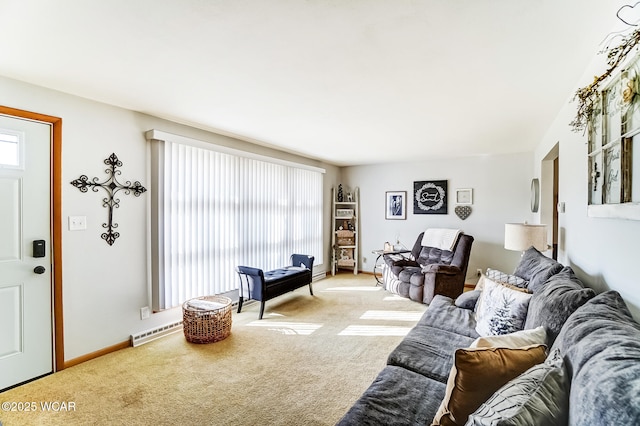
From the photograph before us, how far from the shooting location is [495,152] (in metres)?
5.09

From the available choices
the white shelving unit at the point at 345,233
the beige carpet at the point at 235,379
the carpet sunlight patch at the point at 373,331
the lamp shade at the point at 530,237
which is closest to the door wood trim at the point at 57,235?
the beige carpet at the point at 235,379

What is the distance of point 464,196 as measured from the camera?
5.54 m

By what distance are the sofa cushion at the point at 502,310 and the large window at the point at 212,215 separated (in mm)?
3004

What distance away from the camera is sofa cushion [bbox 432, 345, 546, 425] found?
1.08 meters

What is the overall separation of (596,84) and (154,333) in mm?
4164

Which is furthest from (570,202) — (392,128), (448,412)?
(448,412)

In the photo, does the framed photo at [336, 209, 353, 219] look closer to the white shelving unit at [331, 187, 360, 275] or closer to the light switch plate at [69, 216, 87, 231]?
the white shelving unit at [331, 187, 360, 275]

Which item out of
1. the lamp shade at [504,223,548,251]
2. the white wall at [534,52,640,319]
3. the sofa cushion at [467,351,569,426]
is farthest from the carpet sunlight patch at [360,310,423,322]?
the sofa cushion at [467,351,569,426]

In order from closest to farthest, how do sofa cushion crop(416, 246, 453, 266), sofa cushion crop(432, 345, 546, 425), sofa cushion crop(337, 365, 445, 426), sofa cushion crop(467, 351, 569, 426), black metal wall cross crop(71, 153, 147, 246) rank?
sofa cushion crop(467, 351, 569, 426) → sofa cushion crop(432, 345, 546, 425) → sofa cushion crop(337, 365, 445, 426) → black metal wall cross crop(71, 153, 147, 246) → sofa cushion crop(416, 246, 453, 266)

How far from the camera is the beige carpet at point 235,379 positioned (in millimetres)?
1984

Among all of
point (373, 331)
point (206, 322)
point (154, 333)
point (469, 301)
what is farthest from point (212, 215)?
point (469, 301)

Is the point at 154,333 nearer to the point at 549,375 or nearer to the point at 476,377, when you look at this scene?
the point at 476,377

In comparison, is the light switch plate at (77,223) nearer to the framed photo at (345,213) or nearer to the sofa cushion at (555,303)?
the sofa cushion at (555,303)

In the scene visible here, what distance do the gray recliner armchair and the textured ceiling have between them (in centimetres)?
203
